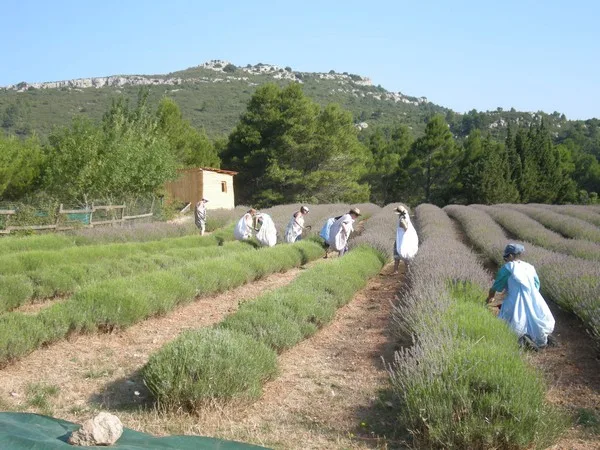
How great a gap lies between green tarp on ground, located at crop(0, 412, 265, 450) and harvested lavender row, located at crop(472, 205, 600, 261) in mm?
7884

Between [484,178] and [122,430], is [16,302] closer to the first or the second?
[122,430]

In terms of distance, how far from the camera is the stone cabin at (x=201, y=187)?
32.0 m

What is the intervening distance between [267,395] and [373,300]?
15.6 ft

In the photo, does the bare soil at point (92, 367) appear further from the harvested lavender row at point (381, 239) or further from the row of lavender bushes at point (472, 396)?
the harvested lavender row at point (381, 239)

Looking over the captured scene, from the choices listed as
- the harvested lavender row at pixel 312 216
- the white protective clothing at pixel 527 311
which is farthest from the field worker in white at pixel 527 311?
the harvested lavender row at pixel 312 216

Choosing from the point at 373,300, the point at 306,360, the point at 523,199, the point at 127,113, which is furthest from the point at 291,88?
the point at 306,360

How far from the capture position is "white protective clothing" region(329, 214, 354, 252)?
13542mm

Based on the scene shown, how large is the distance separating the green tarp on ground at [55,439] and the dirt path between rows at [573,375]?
87.6 inches

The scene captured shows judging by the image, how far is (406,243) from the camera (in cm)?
1144

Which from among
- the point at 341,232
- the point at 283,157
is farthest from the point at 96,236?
the point at 283,157

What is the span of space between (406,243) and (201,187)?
71.2 ft

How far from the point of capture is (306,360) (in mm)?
6305

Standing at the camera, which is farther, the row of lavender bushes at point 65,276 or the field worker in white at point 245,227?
the field worker in white at point 245,227

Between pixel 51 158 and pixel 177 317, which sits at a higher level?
pixel 51 158
